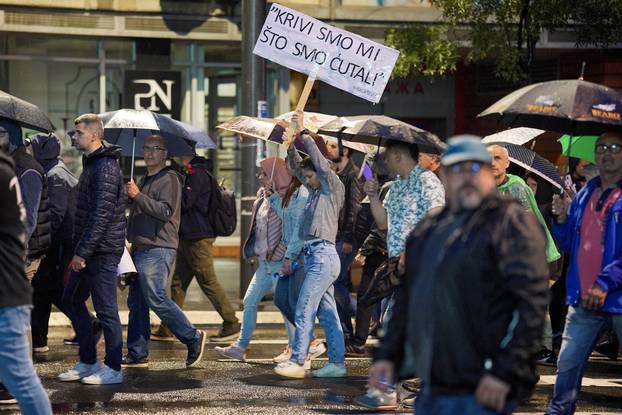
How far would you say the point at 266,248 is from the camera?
1027cm

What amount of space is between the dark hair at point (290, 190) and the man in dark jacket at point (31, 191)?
1.80 m

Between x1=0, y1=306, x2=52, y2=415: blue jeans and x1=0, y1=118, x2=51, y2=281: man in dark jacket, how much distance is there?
1.77m

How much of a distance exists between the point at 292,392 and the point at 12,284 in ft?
10.4

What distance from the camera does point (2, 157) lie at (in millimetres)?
6258

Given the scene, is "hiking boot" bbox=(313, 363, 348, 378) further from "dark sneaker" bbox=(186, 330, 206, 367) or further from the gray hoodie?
the gray hoodie

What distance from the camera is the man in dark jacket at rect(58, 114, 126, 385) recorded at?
893cm

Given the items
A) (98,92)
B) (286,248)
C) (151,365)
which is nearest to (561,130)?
(286,248)

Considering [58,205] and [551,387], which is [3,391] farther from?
[551,387]

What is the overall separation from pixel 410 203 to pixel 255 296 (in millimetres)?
2493

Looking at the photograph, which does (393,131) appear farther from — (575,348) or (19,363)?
(19,363)

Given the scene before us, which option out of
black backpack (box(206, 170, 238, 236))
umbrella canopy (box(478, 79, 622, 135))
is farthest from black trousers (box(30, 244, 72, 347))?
umbrella canopy (box(478, 79, 622, 135))

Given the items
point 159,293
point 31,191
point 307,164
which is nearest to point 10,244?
point 31,191

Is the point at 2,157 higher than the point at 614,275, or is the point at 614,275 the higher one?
the point at 2,157

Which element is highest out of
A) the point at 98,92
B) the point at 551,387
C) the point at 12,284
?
the point at 98,92
